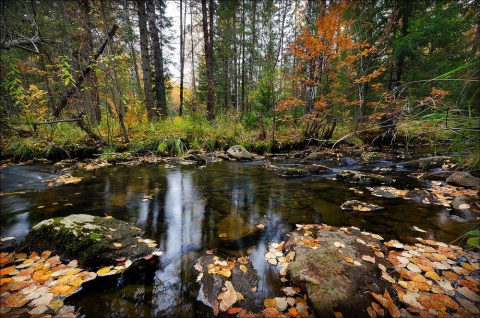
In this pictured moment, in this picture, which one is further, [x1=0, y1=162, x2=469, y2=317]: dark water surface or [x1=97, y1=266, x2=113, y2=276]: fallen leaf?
[x1=97, y1=266, x2=113, y2=276]: fallen leaf

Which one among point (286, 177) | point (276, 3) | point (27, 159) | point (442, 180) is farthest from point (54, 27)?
point (276, 3)

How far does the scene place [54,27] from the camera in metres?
7.48

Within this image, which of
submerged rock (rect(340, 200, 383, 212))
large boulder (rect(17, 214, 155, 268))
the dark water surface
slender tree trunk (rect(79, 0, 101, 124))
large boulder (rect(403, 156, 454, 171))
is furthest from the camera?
slender tree trunk (rect(79, 0, 101, 124))

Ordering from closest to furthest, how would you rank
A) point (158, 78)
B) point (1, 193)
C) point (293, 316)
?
point (293, 316)
point (1, 193)
point (158, 78)

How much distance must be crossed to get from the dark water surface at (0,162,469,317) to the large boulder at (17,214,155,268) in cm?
28

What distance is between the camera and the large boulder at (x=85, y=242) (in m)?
2.35

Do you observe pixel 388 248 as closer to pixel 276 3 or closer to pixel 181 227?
pixel 181 227

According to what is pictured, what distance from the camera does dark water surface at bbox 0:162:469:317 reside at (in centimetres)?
200

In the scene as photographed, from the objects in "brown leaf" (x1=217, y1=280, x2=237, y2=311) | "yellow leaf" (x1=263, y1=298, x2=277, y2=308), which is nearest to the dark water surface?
"yellow leaf" (x1=263, y1=298, x2=277, y2=308)

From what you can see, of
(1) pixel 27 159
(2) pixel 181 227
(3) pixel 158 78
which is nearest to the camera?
(2) pixel 181 227

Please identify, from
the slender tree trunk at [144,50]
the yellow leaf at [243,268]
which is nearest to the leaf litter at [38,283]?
the yellow leaf at [243,268]

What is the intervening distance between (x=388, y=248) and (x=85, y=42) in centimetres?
925

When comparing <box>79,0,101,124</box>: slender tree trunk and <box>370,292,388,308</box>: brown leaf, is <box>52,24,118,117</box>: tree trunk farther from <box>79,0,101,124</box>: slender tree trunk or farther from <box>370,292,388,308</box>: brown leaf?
<box>370,292,388,308</box>: brown leaf

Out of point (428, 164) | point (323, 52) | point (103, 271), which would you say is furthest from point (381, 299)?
point (323, 52)
